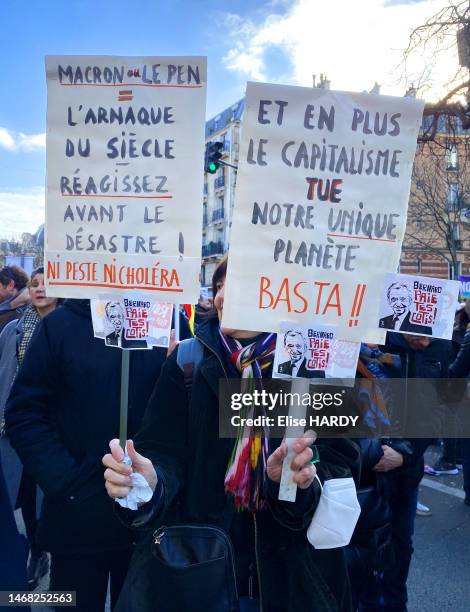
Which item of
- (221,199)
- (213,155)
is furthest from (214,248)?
(213,155)

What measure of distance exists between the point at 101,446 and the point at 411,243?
71.2 feet

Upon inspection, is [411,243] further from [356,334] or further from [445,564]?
[356,334]

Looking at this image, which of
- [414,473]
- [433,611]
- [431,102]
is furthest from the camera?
[431,102]

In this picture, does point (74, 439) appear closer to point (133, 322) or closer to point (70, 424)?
point (70, 424)

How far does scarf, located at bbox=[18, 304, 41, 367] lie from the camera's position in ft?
11.5

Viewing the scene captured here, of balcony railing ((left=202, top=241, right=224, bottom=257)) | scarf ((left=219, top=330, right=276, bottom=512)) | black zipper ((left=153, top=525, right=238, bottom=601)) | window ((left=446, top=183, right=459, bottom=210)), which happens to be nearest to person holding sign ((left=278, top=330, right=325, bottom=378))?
scarf ((left=219, top=330, right=276, bottom=512))

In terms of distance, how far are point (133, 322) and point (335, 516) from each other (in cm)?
96

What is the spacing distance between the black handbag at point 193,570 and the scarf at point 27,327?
213cm

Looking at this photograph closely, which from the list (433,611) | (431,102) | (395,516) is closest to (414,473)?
(395,516)

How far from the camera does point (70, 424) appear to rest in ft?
7.40

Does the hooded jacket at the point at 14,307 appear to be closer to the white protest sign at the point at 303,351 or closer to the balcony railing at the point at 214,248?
Answer: the white protest sign at the point at 303,351

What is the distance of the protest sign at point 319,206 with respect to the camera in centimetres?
181

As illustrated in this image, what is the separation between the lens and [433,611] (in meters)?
3.18
